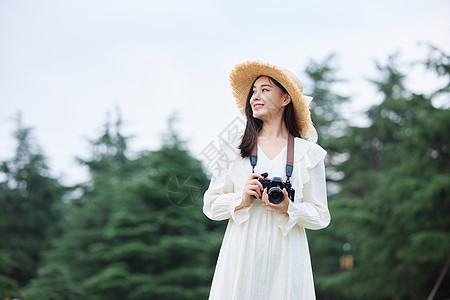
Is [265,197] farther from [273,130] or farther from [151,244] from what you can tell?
[151,244]

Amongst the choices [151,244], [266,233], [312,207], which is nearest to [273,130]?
[312,207]

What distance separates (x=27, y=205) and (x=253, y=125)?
866 inches

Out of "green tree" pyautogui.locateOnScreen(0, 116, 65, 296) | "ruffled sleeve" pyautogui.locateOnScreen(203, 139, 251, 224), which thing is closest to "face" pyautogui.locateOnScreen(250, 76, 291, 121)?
"ruffled sleeve" pyautogui.locateOnScreen(203, 139, 251, 224)

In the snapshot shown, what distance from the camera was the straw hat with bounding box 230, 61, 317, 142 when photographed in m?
3.23

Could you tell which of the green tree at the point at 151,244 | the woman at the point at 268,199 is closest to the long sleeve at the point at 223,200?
the woman at the point at 268,199

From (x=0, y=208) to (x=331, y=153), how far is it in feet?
48.1

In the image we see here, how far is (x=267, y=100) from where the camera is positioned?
3.29 meters

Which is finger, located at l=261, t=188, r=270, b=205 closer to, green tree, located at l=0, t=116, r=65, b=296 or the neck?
the neck

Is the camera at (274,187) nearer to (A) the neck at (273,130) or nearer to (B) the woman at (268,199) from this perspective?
(B) the woman at (268,199)

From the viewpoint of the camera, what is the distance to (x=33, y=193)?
2384cm

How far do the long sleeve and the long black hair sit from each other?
0.21m

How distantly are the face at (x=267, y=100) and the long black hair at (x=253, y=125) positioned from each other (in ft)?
0.11

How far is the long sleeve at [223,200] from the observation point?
3.00 m

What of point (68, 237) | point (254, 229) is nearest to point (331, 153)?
point (68, 237)
